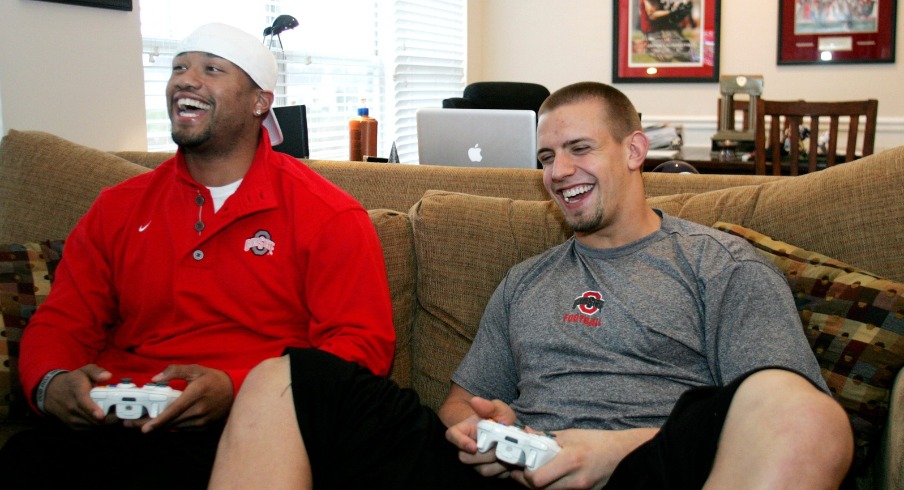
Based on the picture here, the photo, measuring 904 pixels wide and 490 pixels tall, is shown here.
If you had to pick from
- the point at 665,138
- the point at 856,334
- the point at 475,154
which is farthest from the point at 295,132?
the point at 665,138

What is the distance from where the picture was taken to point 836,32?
511cm

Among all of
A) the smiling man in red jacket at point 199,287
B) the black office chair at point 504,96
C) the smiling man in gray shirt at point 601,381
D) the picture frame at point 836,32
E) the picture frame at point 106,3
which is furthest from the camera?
the picture frame at point 836,32

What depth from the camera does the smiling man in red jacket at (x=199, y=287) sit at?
153cm

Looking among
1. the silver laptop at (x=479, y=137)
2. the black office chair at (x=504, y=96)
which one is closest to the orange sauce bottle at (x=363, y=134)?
the silver laptop at (x=479, y=137)

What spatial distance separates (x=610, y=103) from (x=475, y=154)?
1.12 metres

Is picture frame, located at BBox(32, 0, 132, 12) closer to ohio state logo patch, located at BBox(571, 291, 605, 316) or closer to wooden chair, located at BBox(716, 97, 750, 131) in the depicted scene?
ohio state logo patch, located at BBox(571, 291, 605, 316)

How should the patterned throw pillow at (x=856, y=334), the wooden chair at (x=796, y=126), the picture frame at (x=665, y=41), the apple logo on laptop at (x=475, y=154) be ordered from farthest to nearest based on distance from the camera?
1. the picture frame at (x=665, y=41)
2. the wooden chair at (x=796, y=126)
3. the apple logo on laptop at (x=475, y=154)
4. the patterned throw pillow at (x=856, y=334)

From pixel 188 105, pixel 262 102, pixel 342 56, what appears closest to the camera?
pixel 188 105

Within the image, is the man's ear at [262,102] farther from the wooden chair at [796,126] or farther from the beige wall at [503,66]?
the wooden chair at [796,126]

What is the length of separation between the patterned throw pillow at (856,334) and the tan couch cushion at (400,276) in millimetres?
841

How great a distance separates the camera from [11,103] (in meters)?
2.50

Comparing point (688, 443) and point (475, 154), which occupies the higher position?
point (475, 154)

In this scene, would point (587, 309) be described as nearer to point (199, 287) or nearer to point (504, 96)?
point (199, 287)

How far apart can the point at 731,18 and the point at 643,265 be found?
4.23 m
